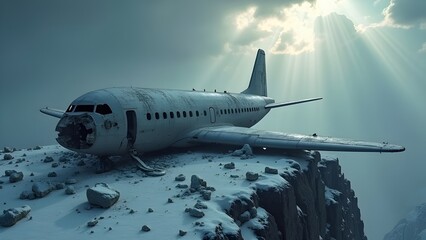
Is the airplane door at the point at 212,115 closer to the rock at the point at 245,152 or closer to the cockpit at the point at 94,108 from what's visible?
the rock at the point at 245,152

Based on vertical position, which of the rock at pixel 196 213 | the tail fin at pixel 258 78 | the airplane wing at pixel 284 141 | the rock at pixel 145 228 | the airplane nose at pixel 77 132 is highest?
the tail fin at pixel 258 78

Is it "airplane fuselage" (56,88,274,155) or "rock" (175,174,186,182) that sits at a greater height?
"airplane fuselage" (56,88,274,155)

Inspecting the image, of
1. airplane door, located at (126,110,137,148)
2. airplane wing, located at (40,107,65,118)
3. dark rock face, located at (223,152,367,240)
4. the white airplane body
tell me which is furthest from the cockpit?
airplane wing, located at (40,107,65,118)

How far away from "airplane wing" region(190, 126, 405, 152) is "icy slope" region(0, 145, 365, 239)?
107 centimetres

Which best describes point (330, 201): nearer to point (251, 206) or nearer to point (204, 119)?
point (204, 119)

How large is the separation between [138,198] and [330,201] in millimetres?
25248

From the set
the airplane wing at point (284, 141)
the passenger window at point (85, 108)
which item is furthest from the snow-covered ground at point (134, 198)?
the passenger window at point (85, 108)

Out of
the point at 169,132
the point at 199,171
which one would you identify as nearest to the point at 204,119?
the point at 169,132

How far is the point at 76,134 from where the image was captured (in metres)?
A: 17.0

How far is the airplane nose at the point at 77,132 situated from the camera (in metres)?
16.8

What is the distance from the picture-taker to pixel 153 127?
67.7 feet

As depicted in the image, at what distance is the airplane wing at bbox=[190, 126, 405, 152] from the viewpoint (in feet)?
65.7

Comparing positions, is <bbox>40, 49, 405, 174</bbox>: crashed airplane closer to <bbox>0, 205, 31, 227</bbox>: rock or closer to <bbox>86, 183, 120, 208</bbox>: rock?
<bbox>86, 183, 120, 208</bbox>: rock

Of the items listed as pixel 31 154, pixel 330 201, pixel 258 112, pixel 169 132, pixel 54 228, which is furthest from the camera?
pixel 258 112
